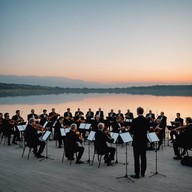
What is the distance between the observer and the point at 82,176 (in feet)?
25.0

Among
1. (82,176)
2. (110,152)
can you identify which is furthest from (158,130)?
(82,176)

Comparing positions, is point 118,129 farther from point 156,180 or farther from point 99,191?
point 99,191

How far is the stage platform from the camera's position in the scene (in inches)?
259

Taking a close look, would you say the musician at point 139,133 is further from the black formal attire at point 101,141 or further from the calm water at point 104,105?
the calm water at point 104,105

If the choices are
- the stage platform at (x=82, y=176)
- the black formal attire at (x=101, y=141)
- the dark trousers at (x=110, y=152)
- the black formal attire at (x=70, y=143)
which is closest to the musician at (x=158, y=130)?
the stage platform at (x=82, y=176)

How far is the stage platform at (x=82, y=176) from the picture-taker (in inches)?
259

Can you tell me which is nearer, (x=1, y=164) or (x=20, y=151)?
(x=1, y=164)

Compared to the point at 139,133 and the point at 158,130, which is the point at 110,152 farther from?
the point at 158,130

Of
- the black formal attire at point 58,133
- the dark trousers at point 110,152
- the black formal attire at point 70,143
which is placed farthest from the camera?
the black formal attire at point 58,133

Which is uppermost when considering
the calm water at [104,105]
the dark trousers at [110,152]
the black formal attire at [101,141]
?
the black formal attire at [101,141]

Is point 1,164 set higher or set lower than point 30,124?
lower

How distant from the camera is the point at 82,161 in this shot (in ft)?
30.6

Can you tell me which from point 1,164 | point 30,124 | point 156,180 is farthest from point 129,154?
point 1,164

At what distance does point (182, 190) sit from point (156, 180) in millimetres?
878
